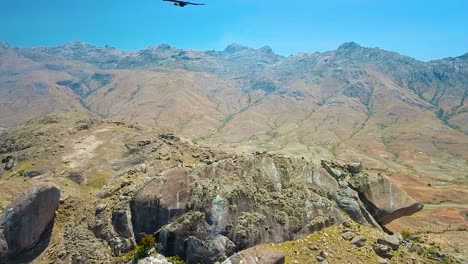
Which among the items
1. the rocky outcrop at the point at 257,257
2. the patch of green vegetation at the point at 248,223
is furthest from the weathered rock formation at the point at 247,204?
the rocky outcrop at the point at 257,257

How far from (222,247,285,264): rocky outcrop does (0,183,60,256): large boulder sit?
65.1ft

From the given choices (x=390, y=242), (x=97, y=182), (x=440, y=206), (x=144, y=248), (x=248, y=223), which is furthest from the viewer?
(x=440, y=206)

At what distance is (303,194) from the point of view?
1511 inches

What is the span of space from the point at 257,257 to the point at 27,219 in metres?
22.2

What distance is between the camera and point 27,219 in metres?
38.5

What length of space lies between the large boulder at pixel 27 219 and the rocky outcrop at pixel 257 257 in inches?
781

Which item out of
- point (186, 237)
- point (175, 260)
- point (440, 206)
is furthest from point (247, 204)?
point (440, 206)

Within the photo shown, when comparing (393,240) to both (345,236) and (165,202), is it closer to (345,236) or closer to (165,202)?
(345,236)

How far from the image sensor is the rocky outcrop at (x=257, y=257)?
30172mm

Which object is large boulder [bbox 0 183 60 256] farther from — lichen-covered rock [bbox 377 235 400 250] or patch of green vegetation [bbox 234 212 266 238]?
lichen-covered rock [bbox 377 235 400 250]

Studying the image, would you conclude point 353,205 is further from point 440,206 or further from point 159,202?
point 440,206

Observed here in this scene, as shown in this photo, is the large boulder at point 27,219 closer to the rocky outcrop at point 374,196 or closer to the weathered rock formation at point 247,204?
the weathered rock formation at point 247,204

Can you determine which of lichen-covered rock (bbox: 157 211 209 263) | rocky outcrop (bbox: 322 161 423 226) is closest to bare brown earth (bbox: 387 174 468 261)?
rocky outcrop (bbox: 322 161 423 226)

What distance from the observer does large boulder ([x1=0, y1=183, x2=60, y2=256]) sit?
3784cm
